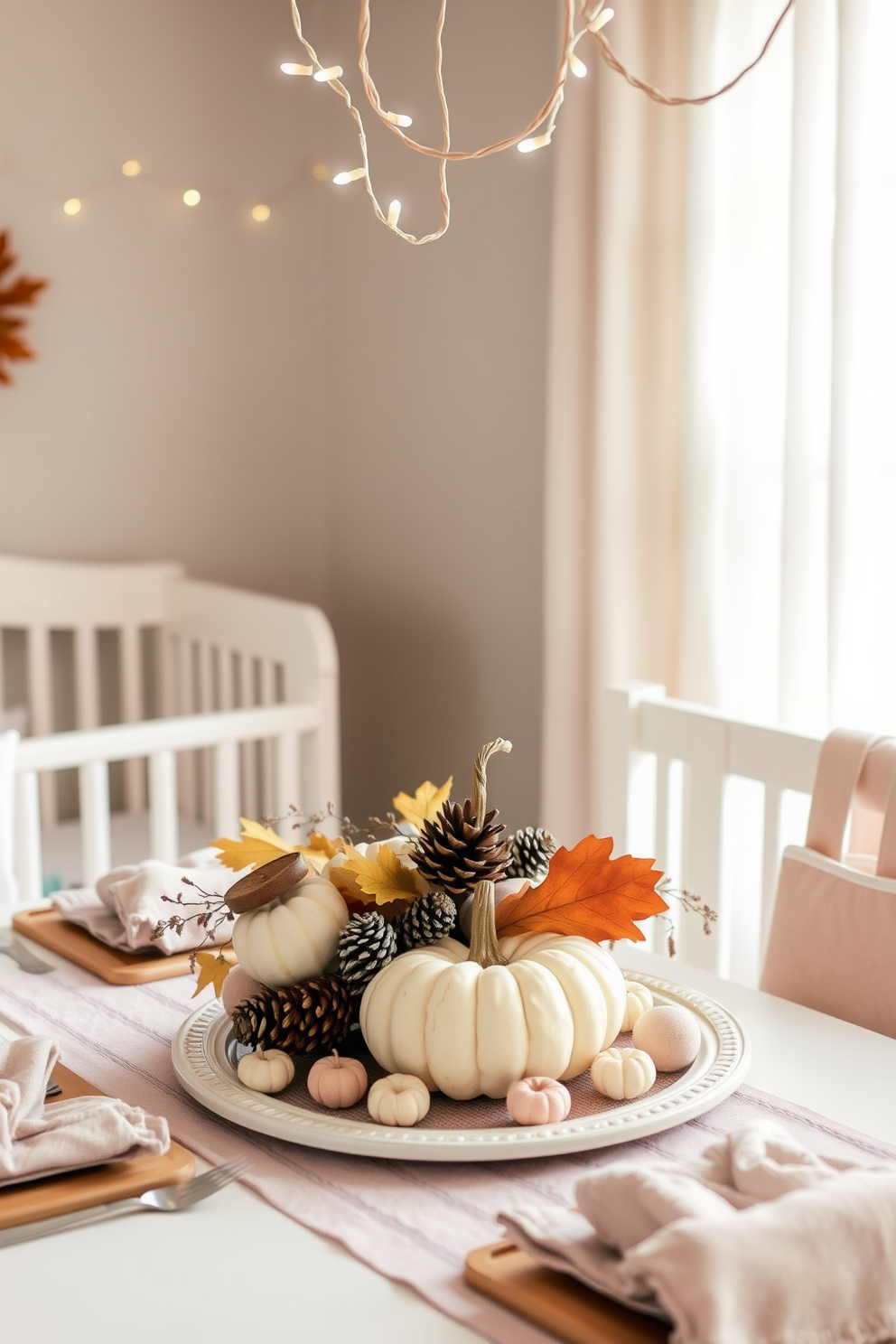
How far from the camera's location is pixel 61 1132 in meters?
0.77

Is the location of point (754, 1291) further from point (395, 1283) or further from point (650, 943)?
point (650, 943)

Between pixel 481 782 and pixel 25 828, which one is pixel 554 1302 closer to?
pixel 481 782

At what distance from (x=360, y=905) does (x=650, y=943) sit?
805mm

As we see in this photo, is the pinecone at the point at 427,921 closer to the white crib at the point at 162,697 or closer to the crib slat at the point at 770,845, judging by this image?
the crib slat at the point at 770,845

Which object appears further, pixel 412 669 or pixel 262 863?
pixel 412 669

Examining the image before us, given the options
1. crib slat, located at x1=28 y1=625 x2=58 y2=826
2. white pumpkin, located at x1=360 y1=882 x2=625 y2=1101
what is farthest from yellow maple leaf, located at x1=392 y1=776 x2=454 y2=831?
crib slat, located at x1=28 y1=625 x2=58 y2=826

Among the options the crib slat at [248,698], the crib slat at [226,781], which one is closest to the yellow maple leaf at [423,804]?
the crib slat at [226,781]

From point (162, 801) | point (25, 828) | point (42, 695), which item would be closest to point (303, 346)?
point (42, 695)

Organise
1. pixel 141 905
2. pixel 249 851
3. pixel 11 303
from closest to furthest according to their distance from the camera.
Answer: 1. pixel 249 851
2. pixel 141 905
3. pixel 11 303

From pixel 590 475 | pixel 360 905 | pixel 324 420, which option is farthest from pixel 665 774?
pixel 324 420

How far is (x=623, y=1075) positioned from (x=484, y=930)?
4.8 inches

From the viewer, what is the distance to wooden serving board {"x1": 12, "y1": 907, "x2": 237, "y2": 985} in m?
1.10

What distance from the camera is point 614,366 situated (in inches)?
81.1

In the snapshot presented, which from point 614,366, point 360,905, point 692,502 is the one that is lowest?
point 360,905
